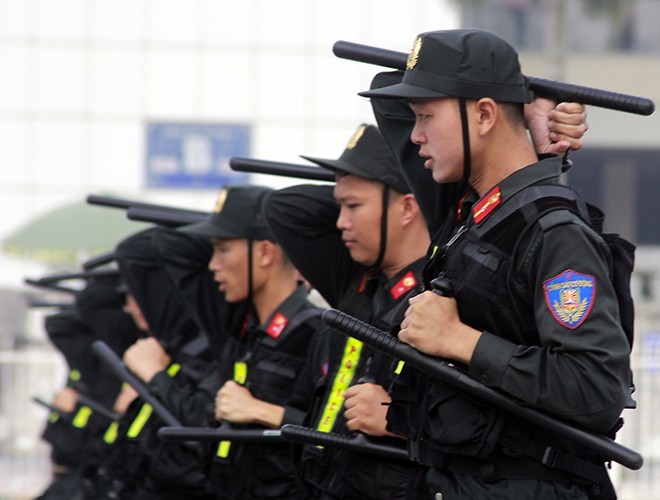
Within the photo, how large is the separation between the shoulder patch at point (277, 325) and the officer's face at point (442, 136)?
87.0 inches

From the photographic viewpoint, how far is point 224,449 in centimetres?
569

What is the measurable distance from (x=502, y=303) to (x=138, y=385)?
356cm

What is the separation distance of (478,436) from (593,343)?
36 centimetres

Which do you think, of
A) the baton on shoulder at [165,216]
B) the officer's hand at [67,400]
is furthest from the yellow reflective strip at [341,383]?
the officer's hand at [67,400]

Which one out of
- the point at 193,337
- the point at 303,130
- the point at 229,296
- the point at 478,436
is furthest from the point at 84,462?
the point at 303,130

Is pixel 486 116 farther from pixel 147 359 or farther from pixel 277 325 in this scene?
pixel 147 359

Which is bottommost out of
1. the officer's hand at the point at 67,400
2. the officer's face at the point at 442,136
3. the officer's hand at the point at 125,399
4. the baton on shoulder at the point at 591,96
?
the officer's hand at the point at 67,400

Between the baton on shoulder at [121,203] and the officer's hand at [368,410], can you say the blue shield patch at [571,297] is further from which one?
the baton on shoulder at [121,203]

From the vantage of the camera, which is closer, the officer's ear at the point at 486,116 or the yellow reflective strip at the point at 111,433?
the officer's ear at the point at 486,116

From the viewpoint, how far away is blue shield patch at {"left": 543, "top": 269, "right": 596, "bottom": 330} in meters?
3.21

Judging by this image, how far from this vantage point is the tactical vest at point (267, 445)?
554 cm

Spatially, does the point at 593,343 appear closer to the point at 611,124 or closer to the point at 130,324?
the point at 130,324

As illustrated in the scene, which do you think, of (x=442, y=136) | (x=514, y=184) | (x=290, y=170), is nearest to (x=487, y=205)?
(x=514, y=184)

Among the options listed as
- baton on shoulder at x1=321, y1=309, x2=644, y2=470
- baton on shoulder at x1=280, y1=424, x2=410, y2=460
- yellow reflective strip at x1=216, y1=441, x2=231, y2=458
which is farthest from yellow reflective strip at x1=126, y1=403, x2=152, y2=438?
baton on shoulder at x1=321, y1=309, x2=644, y2=470
